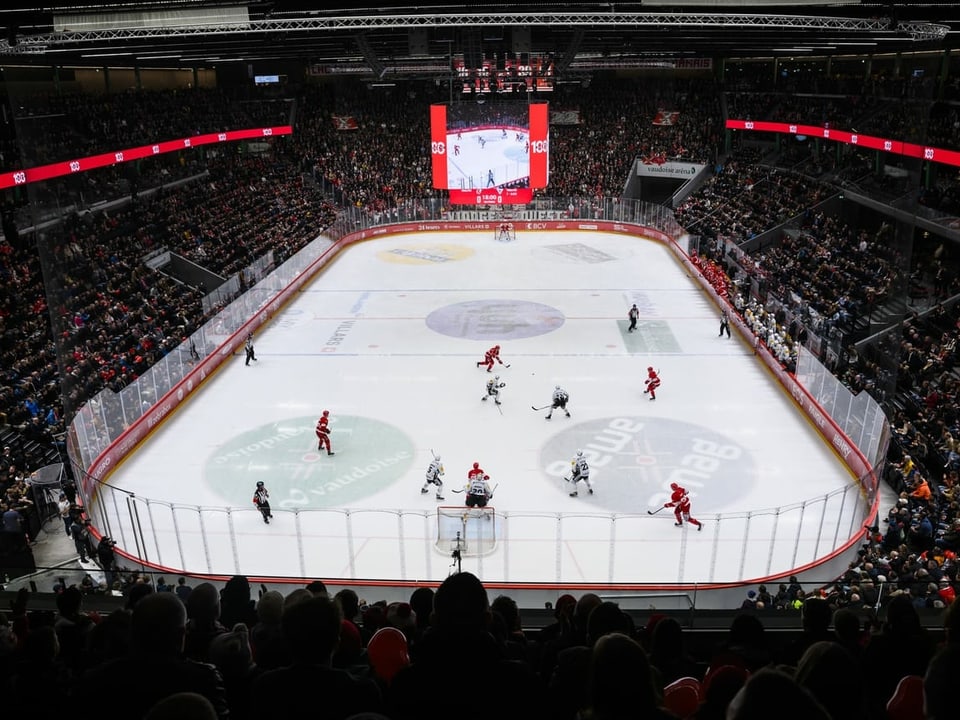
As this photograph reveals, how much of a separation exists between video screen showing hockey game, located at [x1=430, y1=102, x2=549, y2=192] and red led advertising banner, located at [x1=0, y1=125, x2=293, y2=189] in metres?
12.7

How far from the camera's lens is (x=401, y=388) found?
2256 centimetres

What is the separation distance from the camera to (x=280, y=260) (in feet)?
113

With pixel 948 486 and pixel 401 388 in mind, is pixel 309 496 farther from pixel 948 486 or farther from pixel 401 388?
pixel 948 486

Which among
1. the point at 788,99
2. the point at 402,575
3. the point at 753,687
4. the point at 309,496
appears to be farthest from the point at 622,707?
the point at 788,99

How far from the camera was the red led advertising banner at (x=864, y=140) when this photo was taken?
830 inches

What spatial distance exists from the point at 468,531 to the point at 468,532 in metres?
0.02

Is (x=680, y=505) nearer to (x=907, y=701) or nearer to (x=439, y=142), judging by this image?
(x=907, y=701)

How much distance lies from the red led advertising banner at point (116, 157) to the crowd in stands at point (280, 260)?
544 mm

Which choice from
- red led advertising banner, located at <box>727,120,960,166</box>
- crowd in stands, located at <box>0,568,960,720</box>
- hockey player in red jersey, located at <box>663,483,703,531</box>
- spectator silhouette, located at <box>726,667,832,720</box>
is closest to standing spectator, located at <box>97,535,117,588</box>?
crowd in stands, located at <box>0,568,960,720</box>

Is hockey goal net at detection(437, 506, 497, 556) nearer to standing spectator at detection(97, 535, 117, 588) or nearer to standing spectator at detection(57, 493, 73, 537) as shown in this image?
standing spectator at detection(97, 535, 117, 588)

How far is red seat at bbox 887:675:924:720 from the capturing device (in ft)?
11.6

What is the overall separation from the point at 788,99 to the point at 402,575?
1511 inches

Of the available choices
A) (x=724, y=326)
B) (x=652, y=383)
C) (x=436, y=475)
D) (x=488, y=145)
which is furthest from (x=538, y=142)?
(x=436, y=475)

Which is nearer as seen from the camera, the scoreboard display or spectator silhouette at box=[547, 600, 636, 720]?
spectator silhouette at box=[547, 600, 636, 720]
